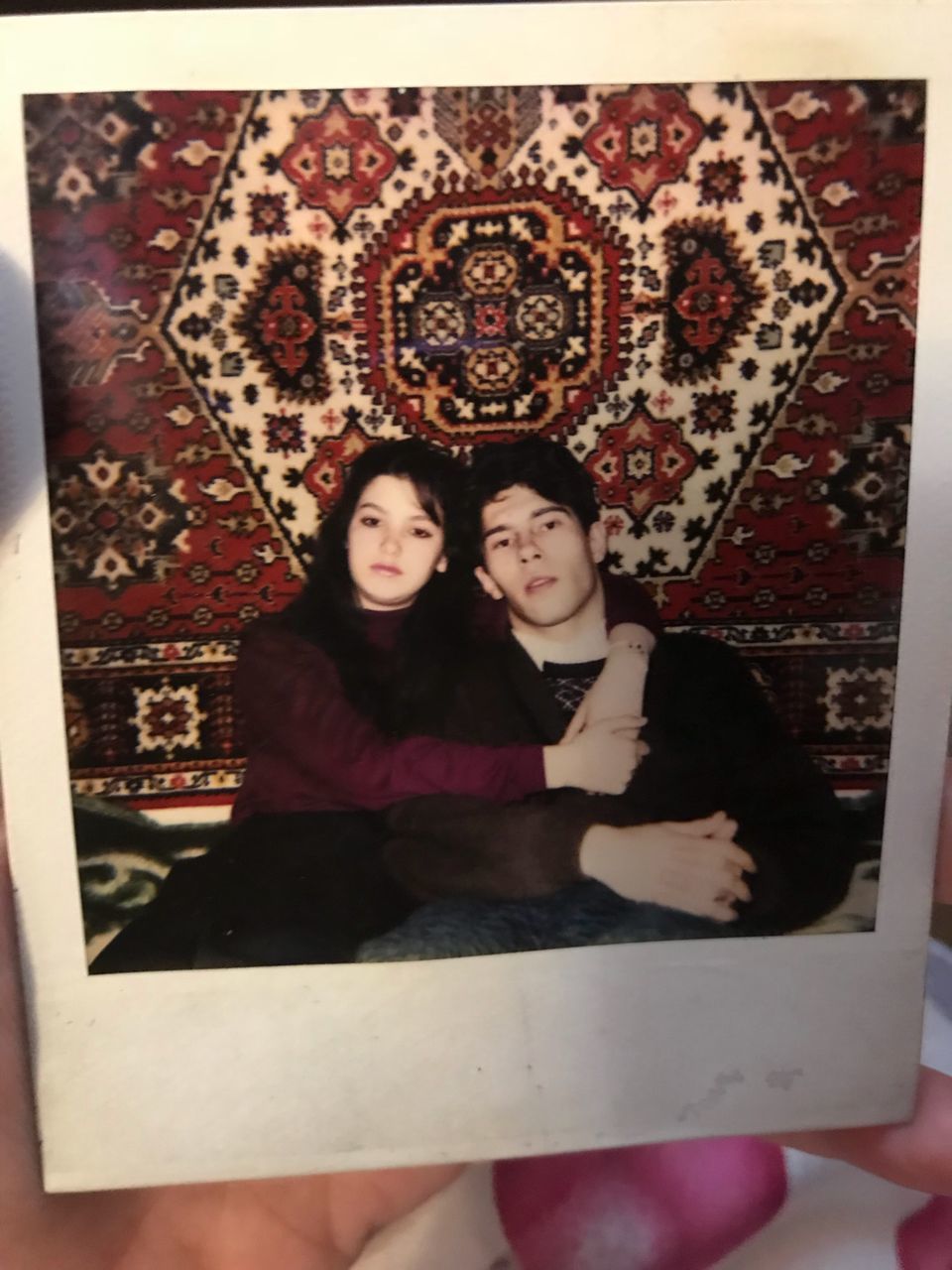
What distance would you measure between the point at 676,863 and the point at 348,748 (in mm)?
182

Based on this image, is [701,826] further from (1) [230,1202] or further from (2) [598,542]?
(1) [230,1202]

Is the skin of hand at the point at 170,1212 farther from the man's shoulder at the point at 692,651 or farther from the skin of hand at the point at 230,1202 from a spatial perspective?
the man's shoulder at the point at 692,651

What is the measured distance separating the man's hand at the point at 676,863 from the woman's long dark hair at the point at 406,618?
0.37 ft

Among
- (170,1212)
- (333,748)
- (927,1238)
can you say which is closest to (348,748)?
(333,748)

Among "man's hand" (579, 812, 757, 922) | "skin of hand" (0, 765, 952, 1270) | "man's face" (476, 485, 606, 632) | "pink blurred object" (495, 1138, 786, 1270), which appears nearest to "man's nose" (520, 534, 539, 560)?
"man's face" (476, 485, 606, 632)

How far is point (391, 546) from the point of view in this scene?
0.43 metres

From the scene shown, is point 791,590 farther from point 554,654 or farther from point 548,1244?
point 548,1244

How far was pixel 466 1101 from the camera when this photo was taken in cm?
47

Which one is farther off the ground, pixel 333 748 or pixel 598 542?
pixel 598 542

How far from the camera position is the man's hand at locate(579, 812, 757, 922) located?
45cm

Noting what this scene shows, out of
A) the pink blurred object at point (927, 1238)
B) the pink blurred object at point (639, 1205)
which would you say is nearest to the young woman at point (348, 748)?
the pink blurred object at point (639, 1205)

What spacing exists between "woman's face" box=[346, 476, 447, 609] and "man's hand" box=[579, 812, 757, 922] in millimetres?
158

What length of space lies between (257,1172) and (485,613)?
32 cm

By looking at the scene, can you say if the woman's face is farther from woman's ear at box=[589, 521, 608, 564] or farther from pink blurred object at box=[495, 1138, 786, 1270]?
pink blurred object at box=[495, 1138, 786, 1270]
